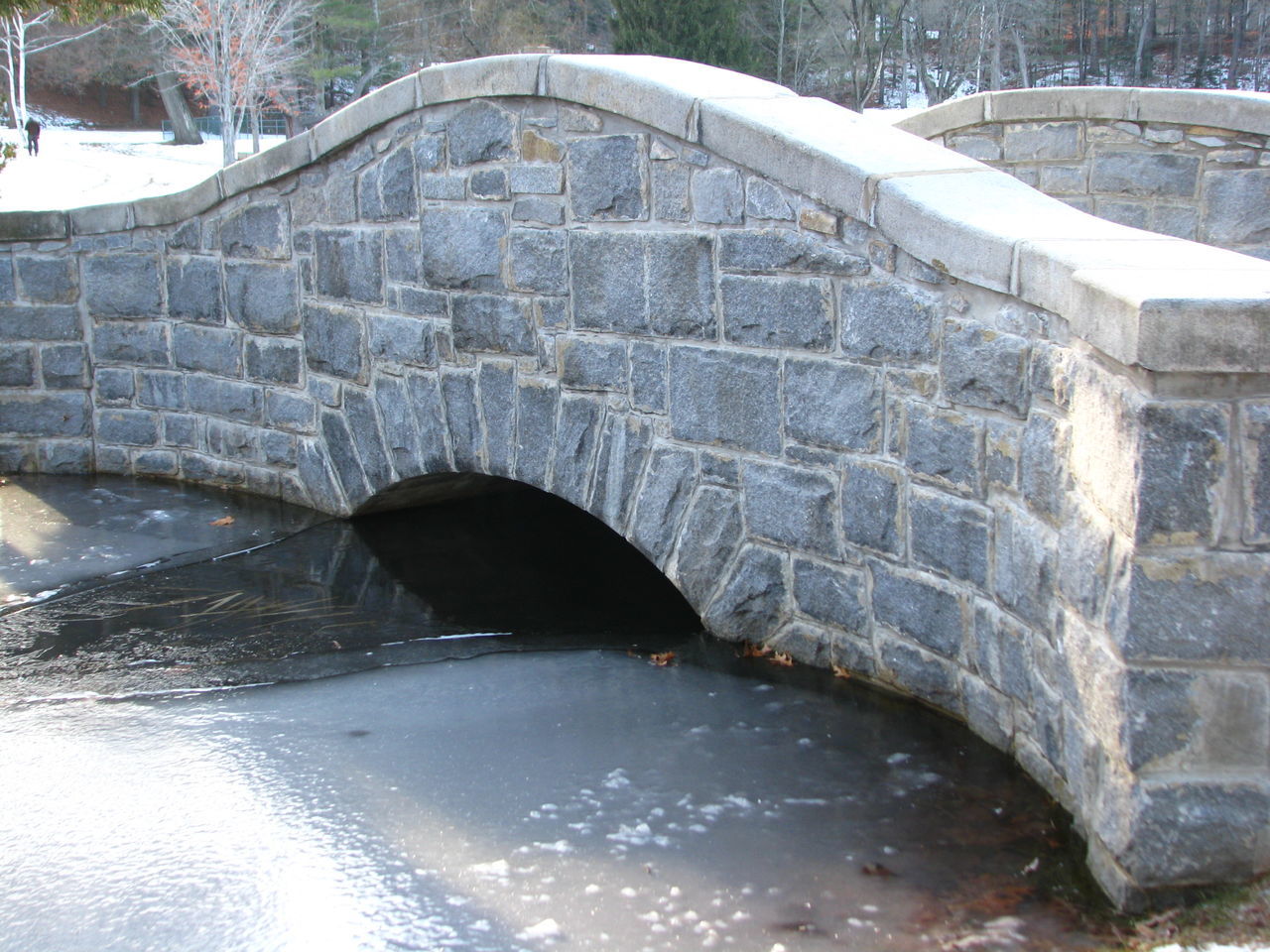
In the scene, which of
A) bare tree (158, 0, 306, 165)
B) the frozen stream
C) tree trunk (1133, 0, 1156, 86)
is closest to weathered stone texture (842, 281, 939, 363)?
the frozen stream

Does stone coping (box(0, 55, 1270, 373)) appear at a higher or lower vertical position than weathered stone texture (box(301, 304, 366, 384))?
higher

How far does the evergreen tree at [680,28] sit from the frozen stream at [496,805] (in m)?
22.9

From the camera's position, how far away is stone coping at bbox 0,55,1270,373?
2.44 meters

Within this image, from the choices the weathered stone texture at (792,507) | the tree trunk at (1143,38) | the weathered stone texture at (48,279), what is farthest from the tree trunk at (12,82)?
the weathered stone texture at (792,507)

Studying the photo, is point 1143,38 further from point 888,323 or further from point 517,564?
point 888,323

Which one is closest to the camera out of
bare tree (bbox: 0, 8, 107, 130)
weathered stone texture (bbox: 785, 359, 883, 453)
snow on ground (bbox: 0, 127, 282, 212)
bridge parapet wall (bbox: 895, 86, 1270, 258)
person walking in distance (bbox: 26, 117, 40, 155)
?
weathered stone texture (bbox: 785, 359, 883, 453)

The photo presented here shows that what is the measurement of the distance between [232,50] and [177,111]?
23.0 feet

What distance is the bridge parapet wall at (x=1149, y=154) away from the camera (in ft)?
21.6

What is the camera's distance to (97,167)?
1249 inches

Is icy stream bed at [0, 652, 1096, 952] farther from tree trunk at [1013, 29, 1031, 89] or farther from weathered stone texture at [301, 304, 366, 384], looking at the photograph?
tree trunk at [1013, 29, 1031, 89]

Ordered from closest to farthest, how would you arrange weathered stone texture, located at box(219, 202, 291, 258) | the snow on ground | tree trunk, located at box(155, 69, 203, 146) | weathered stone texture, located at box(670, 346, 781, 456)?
weathered stone texture, located at box(670, 346, 781, 456) → weathered stone texture, located at box(219, 202, 291, 258) → the snow on ground → tree trunk, located at box(155, 69, 203, 146)

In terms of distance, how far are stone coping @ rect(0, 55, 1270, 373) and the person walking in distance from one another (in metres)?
29.7

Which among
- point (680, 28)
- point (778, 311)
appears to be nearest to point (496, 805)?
point (778, 311)

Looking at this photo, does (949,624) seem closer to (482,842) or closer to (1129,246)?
(1129,246)
